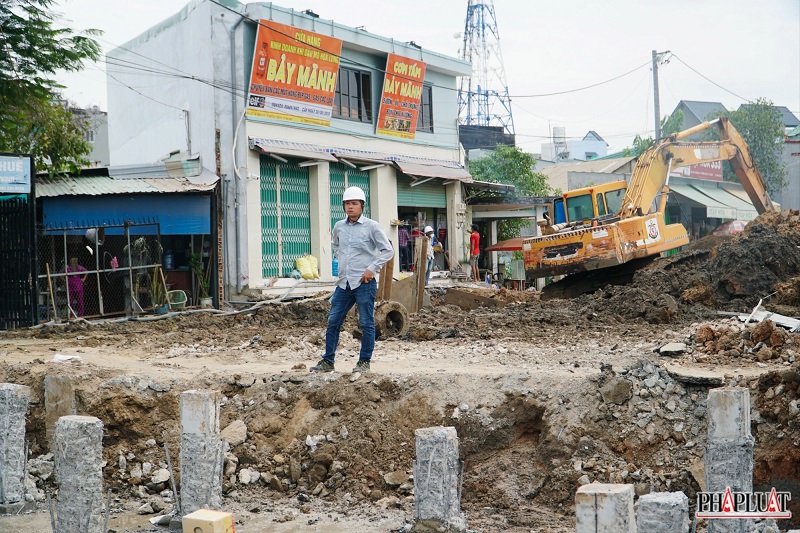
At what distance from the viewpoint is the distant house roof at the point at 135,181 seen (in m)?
15.7

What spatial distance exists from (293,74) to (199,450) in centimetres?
1441

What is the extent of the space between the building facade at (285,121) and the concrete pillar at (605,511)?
14.7 m

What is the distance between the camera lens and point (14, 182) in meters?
12.4

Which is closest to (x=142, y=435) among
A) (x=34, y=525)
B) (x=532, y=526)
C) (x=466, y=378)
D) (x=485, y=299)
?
(x=34, y=525)

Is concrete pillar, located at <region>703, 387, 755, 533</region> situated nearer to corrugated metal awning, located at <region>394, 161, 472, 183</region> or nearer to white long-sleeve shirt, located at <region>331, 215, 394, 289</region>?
white long-sleeve shirt, located at <region>331, 215, 394, 289</region>

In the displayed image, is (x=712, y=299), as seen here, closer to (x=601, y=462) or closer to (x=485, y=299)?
(x=485, y=299)

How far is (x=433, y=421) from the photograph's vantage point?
7.05 m

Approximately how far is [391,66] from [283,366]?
45.7 feet

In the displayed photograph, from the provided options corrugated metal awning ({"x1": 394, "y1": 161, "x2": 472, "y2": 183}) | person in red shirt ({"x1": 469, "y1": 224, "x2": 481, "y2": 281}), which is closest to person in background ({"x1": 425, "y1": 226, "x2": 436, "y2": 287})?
corrugated metal awning ({"x1": 394, "y1": 161, "x2": 472, "y2": 183})

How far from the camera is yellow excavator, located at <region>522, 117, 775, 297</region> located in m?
17.3

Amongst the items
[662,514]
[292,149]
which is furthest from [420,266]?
[662,514]

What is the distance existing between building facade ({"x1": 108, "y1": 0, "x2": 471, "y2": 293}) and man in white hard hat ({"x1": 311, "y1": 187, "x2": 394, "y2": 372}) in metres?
10.2

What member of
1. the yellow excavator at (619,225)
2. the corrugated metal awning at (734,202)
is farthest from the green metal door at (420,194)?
the corrugated metal awning at (734,202)

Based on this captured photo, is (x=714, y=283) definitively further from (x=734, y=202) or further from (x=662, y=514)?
(x=734, y=202)
